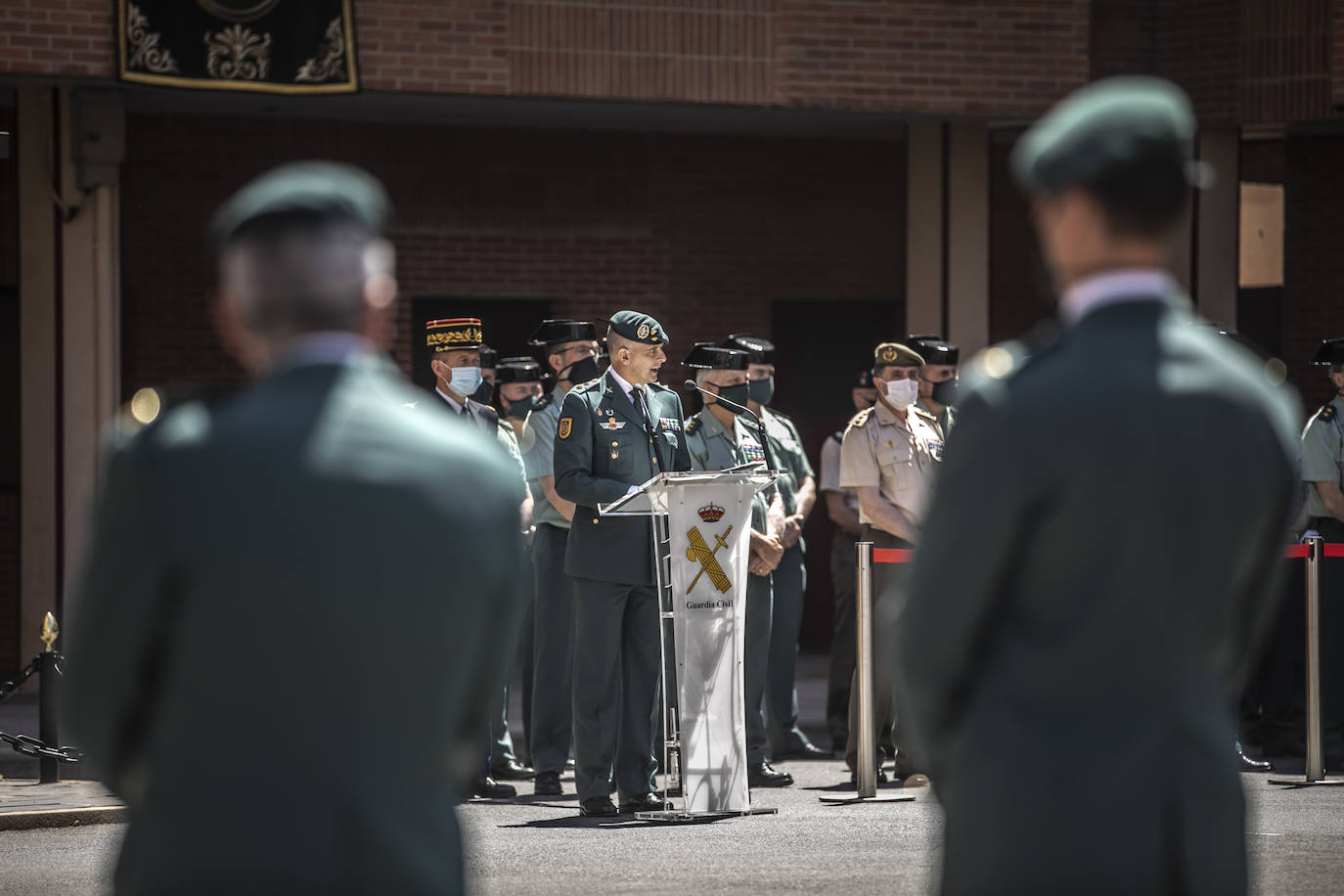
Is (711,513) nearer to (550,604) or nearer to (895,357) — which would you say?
(550,604)

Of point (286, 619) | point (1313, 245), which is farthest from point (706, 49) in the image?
point (286, 619)

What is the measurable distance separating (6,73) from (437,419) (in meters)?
11.5

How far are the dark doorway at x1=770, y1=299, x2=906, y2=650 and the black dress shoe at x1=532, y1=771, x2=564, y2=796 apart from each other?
314 inches

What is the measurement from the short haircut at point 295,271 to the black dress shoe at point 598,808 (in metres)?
6.61

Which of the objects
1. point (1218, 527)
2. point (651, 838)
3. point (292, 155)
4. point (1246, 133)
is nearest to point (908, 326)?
point (1246, 133)

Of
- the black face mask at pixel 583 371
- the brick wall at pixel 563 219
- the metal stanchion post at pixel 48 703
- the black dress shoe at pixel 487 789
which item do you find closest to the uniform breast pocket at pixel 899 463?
the black face mask at pixel 583 371

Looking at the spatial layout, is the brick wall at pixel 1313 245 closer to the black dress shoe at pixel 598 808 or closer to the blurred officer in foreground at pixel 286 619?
the black dress shoe at pixel 598 808

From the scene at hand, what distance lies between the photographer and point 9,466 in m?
15.7

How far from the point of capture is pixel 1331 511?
36.1 ft

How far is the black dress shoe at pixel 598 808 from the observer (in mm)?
8992

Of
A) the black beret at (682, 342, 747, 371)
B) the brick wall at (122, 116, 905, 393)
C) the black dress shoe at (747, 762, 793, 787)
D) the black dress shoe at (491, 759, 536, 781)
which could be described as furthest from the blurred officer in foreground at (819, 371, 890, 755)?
the brick wall at (122, 116, 905, 393)

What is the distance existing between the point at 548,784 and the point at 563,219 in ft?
25.6

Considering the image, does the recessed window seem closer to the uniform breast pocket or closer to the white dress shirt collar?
the uniform breast pocket

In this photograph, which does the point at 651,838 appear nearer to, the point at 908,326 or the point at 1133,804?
the point at 1133,804
